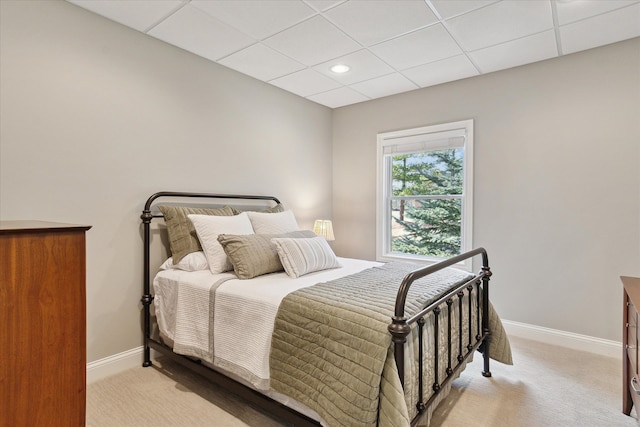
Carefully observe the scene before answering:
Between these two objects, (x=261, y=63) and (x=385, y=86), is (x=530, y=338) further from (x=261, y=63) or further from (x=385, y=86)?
(x=261, y=63)

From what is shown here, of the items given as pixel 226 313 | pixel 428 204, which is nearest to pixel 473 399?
pixel 226 313

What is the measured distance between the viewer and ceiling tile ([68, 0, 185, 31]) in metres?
2.16

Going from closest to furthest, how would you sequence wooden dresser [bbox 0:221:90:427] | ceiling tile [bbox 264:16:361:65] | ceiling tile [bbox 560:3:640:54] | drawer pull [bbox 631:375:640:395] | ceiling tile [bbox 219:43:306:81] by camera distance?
wooden dresser [bbox 0:221:90:427], drawer pull [bbox 631:375:640:395], ceiling tile [bbox 560:3:640:54], ceiling tile [bbox 264:16:361:65], ceiling tile [bbox 219:43:306:81]

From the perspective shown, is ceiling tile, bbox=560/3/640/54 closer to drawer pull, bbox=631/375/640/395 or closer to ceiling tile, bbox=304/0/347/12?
ceiling tile, bbox=304/0/347/12

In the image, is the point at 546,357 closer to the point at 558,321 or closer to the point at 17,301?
the point at 558,321

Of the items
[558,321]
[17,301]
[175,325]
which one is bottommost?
[558,321]

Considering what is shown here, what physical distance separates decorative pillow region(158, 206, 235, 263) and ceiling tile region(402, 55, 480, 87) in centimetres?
242

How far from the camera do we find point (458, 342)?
2.02m

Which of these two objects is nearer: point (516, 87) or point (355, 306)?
point (355, 306)

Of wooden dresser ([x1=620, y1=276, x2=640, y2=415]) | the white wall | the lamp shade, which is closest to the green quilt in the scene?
wooden dresser ([x1=620, y1=276, x2=640, y2=415])

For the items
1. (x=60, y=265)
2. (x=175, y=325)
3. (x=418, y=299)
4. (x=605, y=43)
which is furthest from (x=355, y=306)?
(x=605, y=43)

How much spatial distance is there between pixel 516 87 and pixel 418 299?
8.26ft

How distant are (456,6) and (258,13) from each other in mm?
1309

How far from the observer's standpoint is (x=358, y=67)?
3.11 metres
